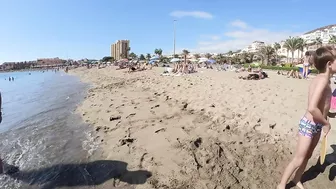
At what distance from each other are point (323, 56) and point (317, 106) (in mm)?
571

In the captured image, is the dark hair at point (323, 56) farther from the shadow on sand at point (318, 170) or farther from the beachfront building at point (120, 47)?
the beachfront building at point (120, 47)

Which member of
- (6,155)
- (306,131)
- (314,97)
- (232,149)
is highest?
(314,97)

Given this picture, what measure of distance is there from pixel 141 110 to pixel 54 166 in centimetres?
348

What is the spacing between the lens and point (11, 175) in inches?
156

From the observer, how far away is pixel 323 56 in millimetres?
2656

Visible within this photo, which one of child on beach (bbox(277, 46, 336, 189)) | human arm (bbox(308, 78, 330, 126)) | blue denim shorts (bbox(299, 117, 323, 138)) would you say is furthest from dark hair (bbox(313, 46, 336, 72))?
blue denim shorts (bbox(299, 117, 323, 138))

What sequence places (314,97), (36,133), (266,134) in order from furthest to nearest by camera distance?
(36,133) → (266,134) → (314,97)

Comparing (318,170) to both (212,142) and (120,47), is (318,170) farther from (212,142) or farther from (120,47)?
(120,47)

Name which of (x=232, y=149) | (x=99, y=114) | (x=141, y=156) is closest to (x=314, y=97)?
(x=232, y=149)

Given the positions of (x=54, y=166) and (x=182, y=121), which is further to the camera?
(x=182, y=121)

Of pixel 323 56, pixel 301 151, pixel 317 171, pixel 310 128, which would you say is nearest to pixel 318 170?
pixel 317 171

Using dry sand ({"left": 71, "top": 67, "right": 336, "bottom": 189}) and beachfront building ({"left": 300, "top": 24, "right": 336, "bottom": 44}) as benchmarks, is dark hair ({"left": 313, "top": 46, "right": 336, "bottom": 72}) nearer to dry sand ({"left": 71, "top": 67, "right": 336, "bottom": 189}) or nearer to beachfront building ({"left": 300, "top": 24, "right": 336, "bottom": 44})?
dry sand ({"left": 71, "top": 67, "right": 336, "bottom": 189})

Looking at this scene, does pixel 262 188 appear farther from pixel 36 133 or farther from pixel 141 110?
pixel 36 133

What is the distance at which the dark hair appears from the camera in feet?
8.60
